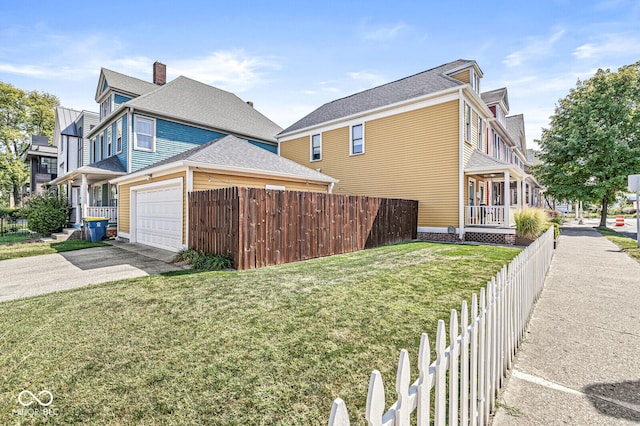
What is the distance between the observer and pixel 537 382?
104 inches

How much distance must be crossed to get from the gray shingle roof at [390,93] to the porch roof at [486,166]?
10.7 feet

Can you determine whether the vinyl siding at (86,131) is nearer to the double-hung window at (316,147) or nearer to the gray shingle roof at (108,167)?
the gray shingle roof at (108,167)

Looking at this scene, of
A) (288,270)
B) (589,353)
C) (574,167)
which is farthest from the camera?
(574,167)

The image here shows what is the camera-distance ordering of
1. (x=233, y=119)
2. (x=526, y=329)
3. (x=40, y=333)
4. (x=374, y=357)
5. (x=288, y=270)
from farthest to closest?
(x=233, y=119), (x=288, y=270), (x=526, y=329), (x=40, y=333), (x=374, y=357)

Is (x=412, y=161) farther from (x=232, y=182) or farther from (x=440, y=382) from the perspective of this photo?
(x=440, y=382)

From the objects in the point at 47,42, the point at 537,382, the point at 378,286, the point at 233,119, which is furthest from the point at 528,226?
the point at 47,42

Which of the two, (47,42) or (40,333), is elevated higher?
(47,42)

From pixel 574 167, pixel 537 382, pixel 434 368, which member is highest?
pixel 574 167

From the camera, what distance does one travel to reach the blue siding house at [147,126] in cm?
1405

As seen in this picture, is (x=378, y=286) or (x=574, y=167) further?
(x=574, y=167)

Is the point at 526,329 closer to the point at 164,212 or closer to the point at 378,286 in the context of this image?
the point at 378,286

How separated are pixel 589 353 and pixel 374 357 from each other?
7.78ft

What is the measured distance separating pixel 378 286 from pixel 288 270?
2.35 meters

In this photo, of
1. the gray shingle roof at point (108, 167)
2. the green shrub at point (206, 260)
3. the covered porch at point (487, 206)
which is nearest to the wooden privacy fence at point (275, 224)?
the green shrub at point (206, 260)
